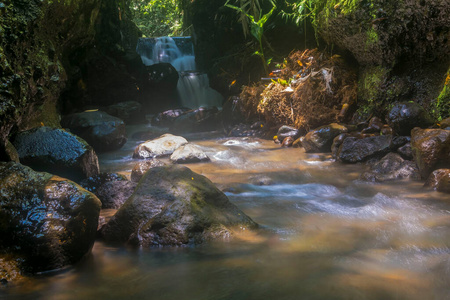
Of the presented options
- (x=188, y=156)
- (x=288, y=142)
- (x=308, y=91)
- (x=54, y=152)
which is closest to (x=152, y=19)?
(x=308, y=91)

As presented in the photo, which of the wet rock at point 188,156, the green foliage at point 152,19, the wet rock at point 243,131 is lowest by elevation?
the wet rock at point 243,131

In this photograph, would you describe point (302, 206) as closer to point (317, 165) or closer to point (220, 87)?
point (317, 165)

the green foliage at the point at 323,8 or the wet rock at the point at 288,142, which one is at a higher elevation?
the green foliage at the point at 323,8

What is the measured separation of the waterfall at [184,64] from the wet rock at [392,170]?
943 cm

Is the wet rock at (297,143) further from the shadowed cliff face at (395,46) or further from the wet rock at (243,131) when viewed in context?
the wet rock at (243,131)

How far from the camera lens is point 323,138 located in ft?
22.4

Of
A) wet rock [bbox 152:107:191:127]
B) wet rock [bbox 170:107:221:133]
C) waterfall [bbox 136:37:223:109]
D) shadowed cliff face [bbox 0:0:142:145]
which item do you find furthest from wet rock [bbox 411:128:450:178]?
waterfall [bbox 136:37:223:109]

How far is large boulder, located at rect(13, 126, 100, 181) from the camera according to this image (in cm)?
456

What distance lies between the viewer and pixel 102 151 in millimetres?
8148

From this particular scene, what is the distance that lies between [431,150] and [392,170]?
70 cm

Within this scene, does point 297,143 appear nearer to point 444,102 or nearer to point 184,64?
point 444,102

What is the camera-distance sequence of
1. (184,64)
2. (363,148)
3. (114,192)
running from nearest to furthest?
(114,192), (363,148), (184,64)

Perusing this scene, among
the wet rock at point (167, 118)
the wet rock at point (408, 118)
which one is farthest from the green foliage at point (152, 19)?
the wet rock at point (408, 118)

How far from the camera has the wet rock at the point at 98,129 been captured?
7957 mm
